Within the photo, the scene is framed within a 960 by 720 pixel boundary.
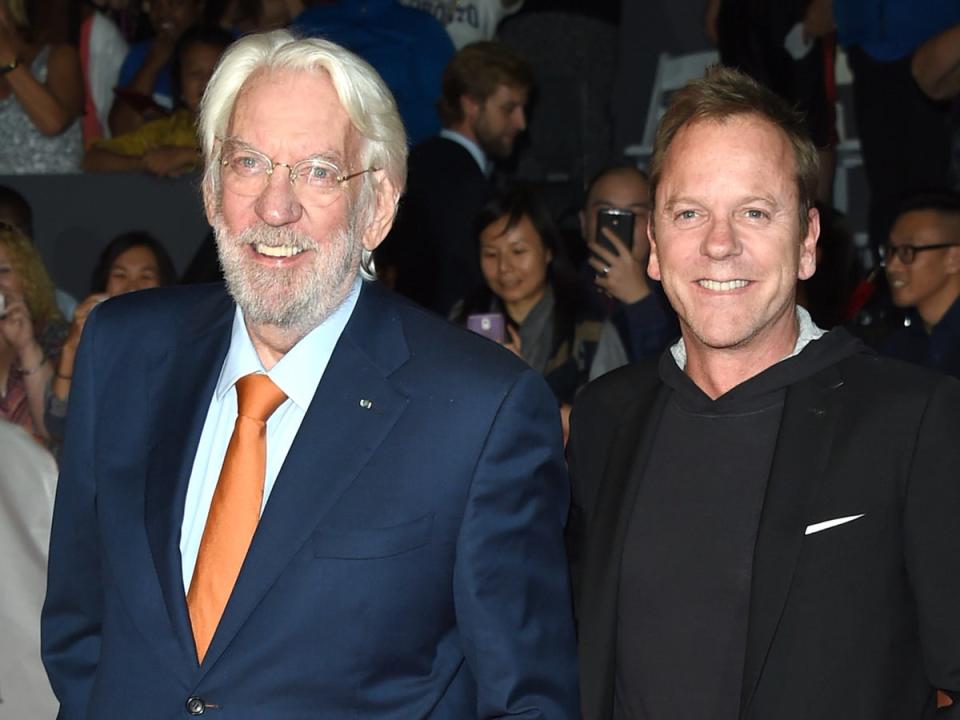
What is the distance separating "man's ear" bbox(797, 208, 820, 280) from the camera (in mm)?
2783

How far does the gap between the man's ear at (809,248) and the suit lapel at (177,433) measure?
1058 mm

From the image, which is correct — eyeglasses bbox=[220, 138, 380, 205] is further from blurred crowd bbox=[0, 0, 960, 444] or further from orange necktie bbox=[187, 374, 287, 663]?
blurred crowd bbox=[0, 0, 960, 444]

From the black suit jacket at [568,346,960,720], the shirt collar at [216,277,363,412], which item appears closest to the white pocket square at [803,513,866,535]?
the black suit jacket at [568,346,960,720]

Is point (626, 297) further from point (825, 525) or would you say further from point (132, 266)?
point (825, 525)

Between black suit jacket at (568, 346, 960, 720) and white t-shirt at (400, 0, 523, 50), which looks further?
white t-shirt at (400, 0, 523, 50)

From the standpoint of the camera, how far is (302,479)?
246 centimetres

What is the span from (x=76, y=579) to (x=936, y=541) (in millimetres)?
1475

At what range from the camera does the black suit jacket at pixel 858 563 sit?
8.09 ft

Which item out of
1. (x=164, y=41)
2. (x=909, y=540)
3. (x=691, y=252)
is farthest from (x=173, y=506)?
(x=164, y=41)

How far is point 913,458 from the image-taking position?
251 cm

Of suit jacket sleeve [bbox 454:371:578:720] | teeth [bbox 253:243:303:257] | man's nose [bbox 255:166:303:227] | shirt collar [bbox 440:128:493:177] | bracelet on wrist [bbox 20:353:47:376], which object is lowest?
bracelet on wrist [bbox 20:353:47:376]

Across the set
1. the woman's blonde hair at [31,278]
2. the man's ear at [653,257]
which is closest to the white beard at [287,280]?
the man's ear at [653,257]

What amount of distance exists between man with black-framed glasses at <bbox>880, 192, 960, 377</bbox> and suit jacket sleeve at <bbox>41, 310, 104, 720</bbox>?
3.54 m

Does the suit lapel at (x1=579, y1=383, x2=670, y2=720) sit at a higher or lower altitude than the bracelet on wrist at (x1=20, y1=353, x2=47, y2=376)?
higher
